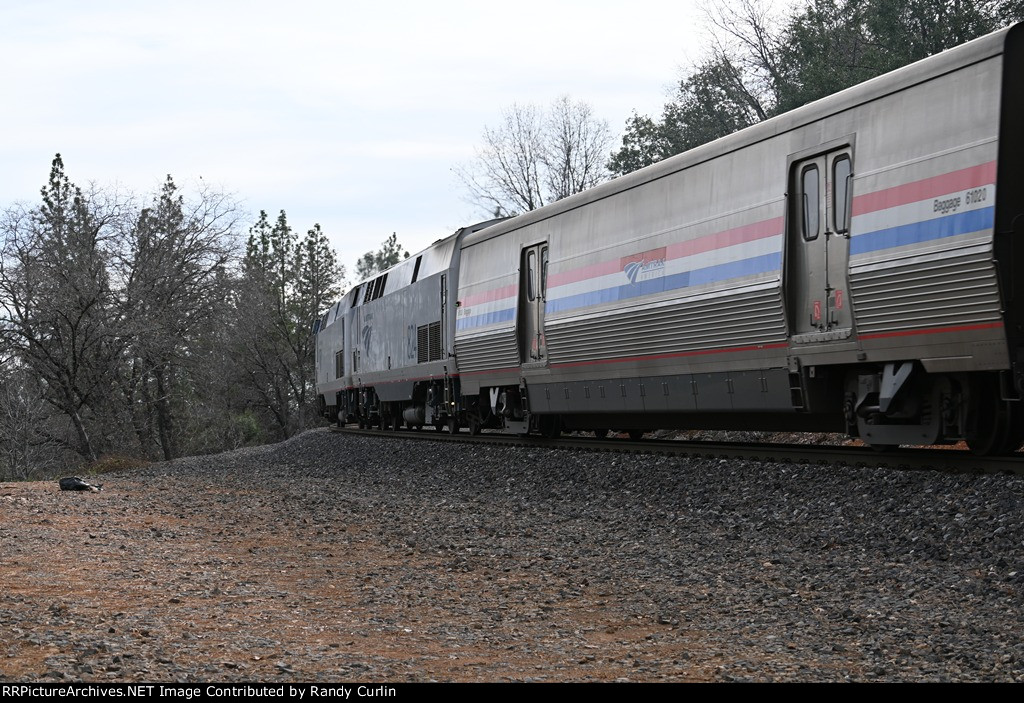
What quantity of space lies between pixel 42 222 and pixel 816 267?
104ft

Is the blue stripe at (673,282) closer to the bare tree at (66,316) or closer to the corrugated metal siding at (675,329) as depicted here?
the corrugated metal siding at (675,329)

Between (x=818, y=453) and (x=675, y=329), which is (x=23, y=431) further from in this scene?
(x=818, y=453)

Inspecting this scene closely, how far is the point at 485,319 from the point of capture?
1953 cm

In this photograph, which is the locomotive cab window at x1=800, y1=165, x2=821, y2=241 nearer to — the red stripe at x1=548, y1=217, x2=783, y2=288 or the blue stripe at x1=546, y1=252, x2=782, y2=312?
the red stripe at x1=548, y1=217, x2=783, y2=288

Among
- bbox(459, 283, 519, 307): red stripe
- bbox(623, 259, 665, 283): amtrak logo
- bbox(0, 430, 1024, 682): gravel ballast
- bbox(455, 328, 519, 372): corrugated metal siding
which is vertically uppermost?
bbox(459, 283, 519, 307): red stripe

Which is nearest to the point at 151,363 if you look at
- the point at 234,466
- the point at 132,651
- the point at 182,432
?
the point at 182,432

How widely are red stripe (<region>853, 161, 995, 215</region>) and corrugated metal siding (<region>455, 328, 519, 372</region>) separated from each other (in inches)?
345

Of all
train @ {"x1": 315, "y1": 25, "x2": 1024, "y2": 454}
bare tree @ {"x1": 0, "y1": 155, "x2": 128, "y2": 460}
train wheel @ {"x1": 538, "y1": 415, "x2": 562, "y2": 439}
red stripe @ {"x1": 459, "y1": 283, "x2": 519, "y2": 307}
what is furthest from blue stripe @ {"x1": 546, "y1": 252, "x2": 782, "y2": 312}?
bare tree @ {"x1": 0, "y1": 155, "x2": 128, "y2": 460}

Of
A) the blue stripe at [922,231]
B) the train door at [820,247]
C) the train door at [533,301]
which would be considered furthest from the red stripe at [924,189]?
the train door at [533,301]

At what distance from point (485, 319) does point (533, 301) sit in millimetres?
1760

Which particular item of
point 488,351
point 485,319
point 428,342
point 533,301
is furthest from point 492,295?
point 428,342

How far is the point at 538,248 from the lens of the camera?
17.8 m

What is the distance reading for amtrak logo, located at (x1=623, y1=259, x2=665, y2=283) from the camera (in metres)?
13.8

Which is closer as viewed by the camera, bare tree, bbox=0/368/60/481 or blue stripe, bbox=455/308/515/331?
blue stripe, bbox=455/308/515/331
